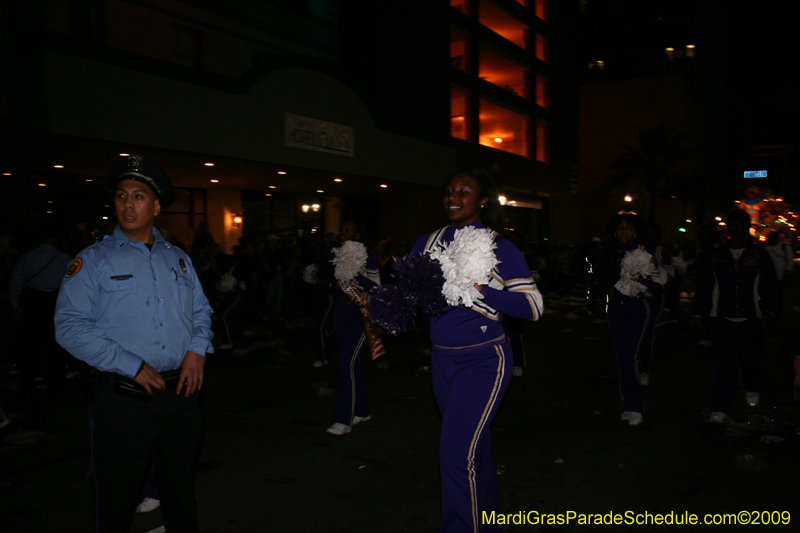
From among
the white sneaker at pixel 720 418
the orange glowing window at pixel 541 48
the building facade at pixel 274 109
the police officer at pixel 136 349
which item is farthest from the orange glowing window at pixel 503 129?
the police officer at pixel 136 349

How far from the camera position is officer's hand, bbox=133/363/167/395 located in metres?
2.45

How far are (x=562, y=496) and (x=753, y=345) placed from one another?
10.0 ft

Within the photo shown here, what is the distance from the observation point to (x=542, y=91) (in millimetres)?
31844

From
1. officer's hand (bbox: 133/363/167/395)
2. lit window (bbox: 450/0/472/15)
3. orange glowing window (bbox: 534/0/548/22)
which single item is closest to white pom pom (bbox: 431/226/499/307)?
officer's hand (bbox: 133/363/167/395)

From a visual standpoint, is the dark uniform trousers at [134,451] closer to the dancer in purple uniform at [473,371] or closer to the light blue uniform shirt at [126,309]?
the light blue uniform shirt at [126,309]

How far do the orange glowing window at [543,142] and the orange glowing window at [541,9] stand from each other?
6.29 metres

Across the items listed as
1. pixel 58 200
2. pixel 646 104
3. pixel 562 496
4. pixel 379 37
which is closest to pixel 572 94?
pixel 379 37

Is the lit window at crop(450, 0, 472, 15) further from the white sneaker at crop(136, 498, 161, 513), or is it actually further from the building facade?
the white sneaker at crop(136, 498, 161, 513)

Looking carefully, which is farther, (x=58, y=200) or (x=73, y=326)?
(x=58, y=200)

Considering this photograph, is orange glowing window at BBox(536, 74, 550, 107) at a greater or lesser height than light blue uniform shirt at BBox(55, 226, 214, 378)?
greater

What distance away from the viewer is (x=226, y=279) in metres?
9.21

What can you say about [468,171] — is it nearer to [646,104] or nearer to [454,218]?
[454,218]

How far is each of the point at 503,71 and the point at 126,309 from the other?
29.8 m

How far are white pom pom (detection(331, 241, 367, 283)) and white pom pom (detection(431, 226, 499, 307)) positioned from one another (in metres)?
2.74
